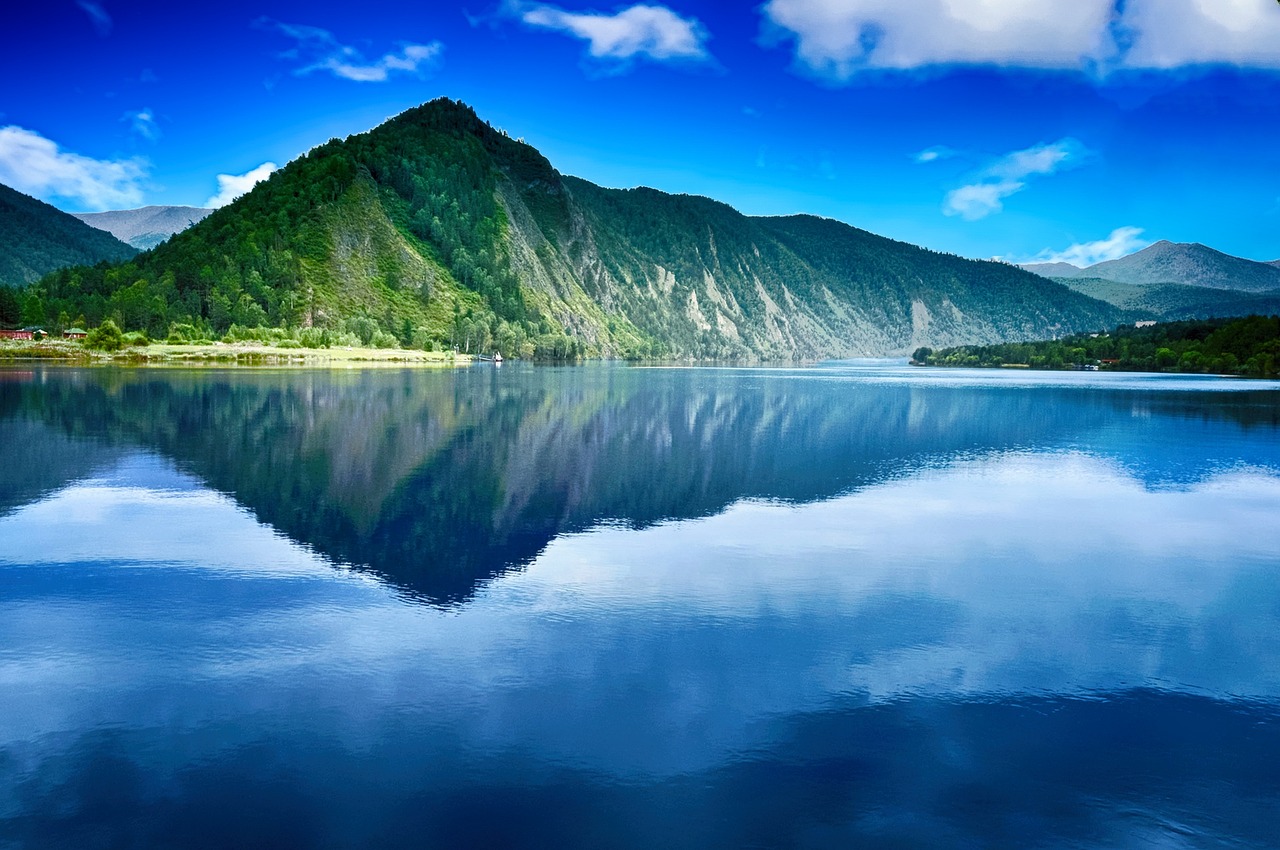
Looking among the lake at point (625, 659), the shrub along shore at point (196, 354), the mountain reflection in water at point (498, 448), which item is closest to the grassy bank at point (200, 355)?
the shrub along shore at point (196, 354)

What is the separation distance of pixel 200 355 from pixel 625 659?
135m

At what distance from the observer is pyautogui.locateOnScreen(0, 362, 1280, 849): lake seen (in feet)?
30.5

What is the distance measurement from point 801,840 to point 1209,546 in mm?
18320

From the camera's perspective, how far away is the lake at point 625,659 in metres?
9.30

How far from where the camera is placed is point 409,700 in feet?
38.2

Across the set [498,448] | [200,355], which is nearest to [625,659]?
[498,448]

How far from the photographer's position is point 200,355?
5172 inches

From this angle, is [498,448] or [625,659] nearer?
[625,659]

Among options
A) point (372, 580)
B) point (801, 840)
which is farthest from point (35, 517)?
point (801, 840)

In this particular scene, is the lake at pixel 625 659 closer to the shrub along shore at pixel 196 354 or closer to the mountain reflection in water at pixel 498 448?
the mountain reflection in water at pixel 498 448

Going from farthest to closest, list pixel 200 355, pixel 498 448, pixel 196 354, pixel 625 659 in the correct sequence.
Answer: pixel 196 354, pixel 200 355, pixel 498 448, pixel 625 659

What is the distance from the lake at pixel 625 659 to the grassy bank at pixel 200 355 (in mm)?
102685

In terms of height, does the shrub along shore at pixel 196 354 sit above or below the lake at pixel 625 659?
below

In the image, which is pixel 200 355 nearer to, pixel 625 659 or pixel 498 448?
pixel 498 448
